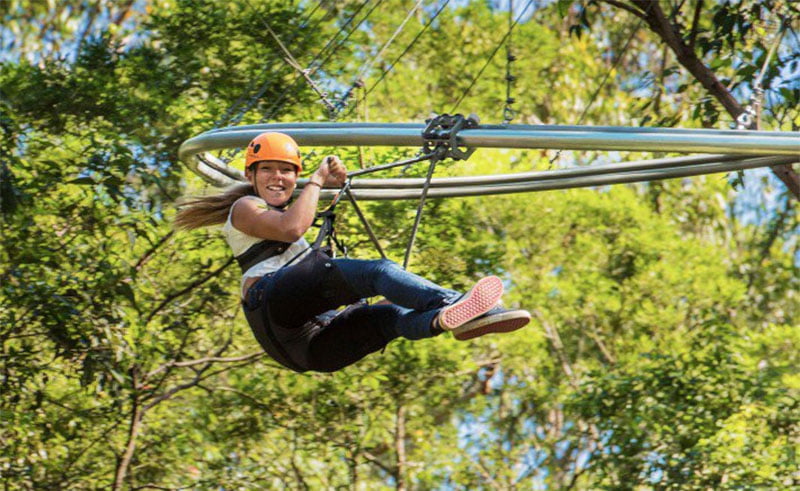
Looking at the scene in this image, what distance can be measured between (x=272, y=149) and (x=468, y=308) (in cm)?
88

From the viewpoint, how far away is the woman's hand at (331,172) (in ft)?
14.0

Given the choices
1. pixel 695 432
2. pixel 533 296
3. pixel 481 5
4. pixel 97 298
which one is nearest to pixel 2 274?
pixel 97 298

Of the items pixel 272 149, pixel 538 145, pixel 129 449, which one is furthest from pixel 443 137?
pixel 129 449

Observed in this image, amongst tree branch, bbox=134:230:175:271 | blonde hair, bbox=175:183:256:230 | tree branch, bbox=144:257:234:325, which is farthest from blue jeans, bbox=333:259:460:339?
tree branch, bbox=144:257:234:325

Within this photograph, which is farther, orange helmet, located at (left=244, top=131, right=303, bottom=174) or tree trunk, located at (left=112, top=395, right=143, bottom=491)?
tree trunk, located at (left=112, top=395, right=143, bottom=491)

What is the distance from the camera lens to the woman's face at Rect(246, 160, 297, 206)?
436 centimetres

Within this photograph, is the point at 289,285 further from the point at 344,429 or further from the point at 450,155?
the point at 344,429

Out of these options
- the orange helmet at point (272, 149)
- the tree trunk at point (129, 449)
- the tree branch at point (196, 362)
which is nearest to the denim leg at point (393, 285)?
the orange helmet at point (272, 149)

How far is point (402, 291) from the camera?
13.1 ft

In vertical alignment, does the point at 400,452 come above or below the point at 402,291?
above

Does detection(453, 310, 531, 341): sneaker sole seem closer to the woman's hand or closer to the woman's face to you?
the woman's hand

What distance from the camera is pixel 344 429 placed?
28.6 ft

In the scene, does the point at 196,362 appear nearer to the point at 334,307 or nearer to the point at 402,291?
the point at 334,307

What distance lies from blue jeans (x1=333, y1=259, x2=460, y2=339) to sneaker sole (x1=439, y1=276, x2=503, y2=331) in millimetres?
56
